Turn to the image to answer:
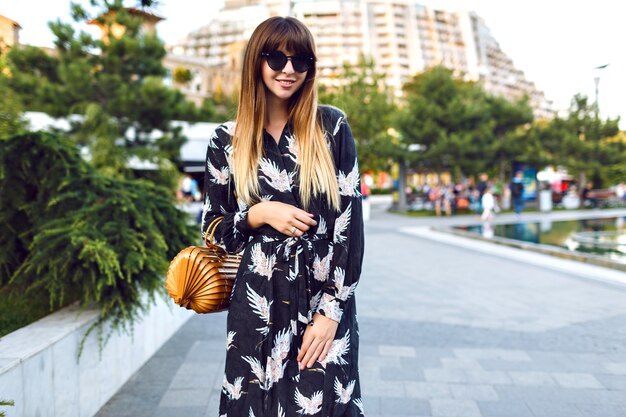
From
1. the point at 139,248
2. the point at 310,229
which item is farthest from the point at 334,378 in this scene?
the point at 139,248

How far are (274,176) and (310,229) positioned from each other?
22cm

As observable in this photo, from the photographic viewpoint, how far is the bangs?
1.86 m

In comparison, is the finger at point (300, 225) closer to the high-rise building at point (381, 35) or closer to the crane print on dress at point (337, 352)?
the crane print on dress at point (337, 352)

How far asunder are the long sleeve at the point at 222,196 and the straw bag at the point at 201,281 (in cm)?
8

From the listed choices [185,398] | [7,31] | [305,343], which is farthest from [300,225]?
[7,31]

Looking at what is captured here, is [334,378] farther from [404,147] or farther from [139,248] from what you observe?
[404,147]

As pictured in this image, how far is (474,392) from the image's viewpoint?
391 cm

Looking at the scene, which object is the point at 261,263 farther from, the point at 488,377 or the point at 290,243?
the point at 488,377

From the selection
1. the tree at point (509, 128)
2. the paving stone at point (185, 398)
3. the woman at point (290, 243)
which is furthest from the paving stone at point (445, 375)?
the tree at point (509, 128)

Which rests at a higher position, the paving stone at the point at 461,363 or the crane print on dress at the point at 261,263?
the crane print on dress at the point at 261,263

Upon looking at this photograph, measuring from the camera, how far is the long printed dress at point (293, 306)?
5.75 ft

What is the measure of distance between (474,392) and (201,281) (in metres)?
2.74

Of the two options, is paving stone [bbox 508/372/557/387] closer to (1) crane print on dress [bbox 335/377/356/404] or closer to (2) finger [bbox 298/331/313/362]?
(1) crane print on dress [bbox 335/377/356/404]

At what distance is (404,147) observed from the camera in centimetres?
2614
